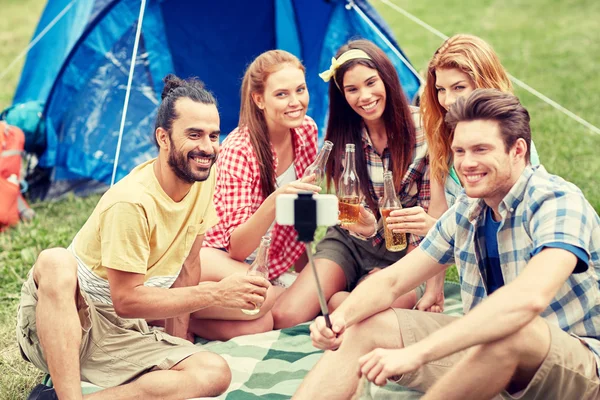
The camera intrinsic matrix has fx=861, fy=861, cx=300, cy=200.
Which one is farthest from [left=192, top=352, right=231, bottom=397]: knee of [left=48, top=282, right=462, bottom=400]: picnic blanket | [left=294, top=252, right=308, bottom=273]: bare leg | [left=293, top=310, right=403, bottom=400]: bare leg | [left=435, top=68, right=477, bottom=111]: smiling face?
[left=435, top=68, right=477, bottom=111]: smiling face

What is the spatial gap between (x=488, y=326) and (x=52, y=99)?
4.00 metres

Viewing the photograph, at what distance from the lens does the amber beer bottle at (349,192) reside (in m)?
3.75

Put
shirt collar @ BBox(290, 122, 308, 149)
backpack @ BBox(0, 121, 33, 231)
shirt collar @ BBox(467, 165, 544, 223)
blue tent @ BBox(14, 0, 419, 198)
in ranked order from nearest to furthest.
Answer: shirt collar @ BBox(467, 165, 544, 223)
shirt collar @ BBox(290, 122, 308, 149)
backpack @ BBox(0, 121, 33, 231)
blue tent @ BBox(14, 0, 419, 198)

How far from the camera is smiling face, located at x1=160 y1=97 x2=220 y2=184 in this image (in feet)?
10.1

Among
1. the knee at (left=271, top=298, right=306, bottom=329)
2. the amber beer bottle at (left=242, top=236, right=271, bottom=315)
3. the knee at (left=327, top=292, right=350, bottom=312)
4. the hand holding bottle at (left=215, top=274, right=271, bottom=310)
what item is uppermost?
the amber beer bottle at (left=242, top=236, right=271, bottom=315)

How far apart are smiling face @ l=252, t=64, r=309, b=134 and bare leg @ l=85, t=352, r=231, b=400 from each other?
4.16ft

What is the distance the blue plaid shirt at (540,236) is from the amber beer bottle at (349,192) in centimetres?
93

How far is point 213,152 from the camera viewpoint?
312cm

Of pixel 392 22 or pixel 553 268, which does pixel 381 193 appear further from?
pixel 392 22

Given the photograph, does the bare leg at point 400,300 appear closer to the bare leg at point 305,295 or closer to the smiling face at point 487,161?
the bare leg at point 305,295

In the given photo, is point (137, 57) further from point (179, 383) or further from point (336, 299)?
point (179, 383)

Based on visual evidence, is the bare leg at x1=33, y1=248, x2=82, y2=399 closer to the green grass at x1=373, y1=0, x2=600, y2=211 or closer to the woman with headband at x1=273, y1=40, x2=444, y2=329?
the woman with headband at x1=273, y1=40, x2=444, y2=329

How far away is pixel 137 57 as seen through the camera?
225 inches

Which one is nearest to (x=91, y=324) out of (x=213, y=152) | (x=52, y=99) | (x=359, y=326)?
(x=213, y=152)
